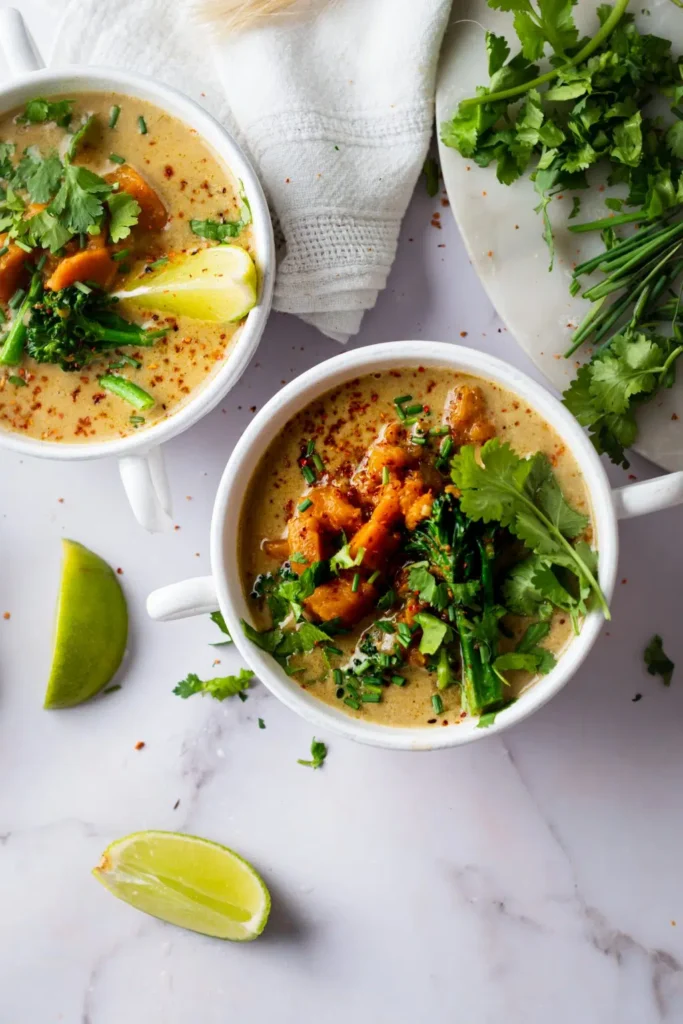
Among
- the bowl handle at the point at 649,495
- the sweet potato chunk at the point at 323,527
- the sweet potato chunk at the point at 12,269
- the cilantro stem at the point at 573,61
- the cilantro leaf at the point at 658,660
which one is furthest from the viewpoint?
the cilantro leaf at the point at 658,660

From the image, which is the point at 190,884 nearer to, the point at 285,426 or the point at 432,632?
the point at 432,632

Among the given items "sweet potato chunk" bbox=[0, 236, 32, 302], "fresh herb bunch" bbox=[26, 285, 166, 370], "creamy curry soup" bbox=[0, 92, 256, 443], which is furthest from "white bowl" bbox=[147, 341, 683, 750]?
"sweet potato chunk" bbox=[0, 236, 32, 302]

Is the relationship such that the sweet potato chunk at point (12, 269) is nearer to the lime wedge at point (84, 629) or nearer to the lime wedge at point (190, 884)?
the lime wedge at point (84, 629)

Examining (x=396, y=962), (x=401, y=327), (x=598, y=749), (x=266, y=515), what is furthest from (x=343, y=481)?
(x=396, y=962)

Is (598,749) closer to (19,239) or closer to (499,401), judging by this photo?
(499,401)

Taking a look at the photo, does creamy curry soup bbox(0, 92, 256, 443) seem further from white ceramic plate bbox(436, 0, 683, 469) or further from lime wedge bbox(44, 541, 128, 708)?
white ceramic plate bbox(436, 0, 683, 469)

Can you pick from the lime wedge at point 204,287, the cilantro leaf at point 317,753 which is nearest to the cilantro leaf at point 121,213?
the lime wedge at point 204,287
